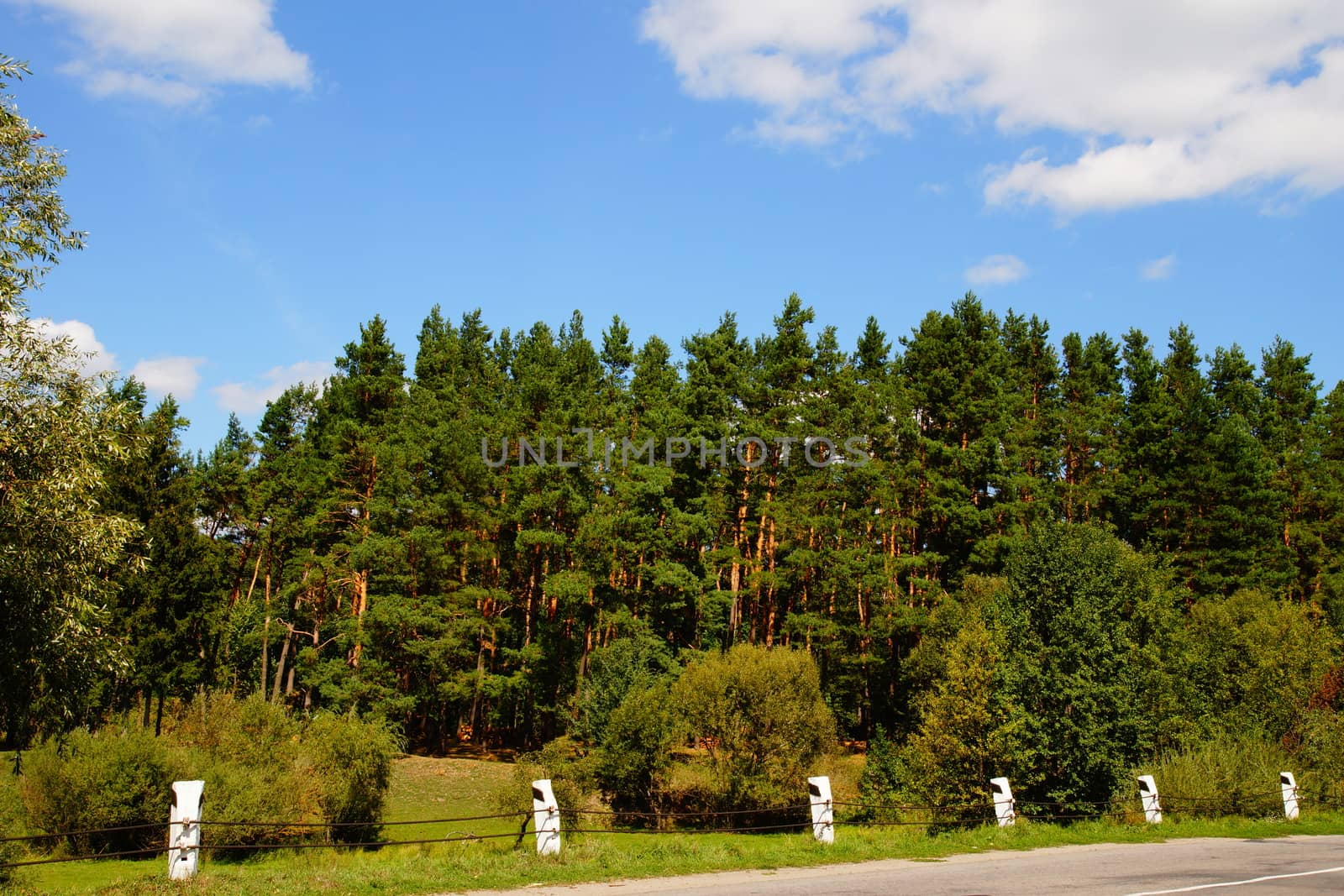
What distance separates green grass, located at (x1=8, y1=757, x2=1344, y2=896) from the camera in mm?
9180

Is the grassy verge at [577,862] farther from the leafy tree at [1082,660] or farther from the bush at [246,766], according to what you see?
the leafy tree at [1082,660]

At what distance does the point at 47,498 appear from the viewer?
44.0 feet

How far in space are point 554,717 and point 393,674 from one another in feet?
28.7

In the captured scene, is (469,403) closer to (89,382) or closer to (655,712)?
(655,712)

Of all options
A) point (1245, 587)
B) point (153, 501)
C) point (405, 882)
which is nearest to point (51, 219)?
point (405, 882)

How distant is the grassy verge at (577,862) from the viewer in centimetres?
911

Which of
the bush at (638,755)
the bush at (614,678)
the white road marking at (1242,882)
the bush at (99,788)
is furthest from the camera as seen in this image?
the bush at (614,678)

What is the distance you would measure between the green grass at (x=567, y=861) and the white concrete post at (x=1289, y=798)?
291mm

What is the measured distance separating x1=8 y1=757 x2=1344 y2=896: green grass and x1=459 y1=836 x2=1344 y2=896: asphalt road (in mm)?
482

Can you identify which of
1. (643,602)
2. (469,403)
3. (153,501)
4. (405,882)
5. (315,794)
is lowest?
(315,794)

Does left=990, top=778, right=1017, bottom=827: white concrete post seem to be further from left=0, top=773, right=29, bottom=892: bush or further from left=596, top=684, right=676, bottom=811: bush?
left=596, top=684, right=676, bottom=811: bush

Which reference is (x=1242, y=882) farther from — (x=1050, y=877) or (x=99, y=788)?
(x=99, y=788)

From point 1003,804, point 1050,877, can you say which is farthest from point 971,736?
point 1050,877

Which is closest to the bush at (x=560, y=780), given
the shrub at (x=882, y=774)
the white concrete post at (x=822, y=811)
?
the shrub at (x=882, y=774)
